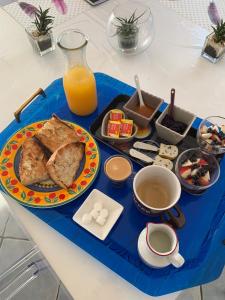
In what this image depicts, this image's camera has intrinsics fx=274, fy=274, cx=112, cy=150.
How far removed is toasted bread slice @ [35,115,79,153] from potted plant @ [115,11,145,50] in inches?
18.3

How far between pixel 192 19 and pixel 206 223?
882 millimetres

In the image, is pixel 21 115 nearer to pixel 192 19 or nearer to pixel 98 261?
pixel 98 261

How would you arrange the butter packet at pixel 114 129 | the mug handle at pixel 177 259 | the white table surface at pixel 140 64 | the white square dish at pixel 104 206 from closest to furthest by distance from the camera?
the mug handle at pixel 177 259 → the white square dish at pixel 104 206 → the butter packet at pixel 114 129 → the white table surface at pixel 140 64

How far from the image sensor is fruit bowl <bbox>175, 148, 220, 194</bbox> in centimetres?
73

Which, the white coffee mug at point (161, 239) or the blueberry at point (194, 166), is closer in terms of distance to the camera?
the white coffee mug at point (161, 239)

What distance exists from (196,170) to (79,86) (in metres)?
0.42

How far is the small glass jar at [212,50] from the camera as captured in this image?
100 centimetres

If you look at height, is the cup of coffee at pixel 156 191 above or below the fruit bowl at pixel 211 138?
below

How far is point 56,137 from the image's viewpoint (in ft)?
2.58

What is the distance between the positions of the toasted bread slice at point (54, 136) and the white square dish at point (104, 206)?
17cm

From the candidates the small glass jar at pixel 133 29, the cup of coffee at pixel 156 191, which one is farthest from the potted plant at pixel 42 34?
the cup of coffee at pixel 156 191

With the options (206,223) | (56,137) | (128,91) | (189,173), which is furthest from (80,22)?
(206,223)

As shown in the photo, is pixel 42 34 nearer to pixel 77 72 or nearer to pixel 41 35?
pixel 41 35

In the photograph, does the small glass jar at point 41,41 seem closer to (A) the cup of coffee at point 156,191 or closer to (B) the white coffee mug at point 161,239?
(A) the cup of coffee at point 156,191
